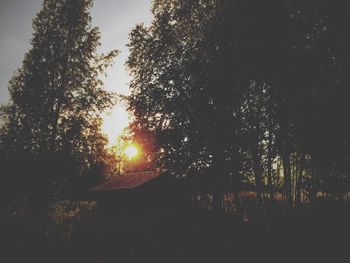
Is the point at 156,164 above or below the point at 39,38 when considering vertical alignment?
below

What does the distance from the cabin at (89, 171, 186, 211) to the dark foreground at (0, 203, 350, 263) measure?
325 inches

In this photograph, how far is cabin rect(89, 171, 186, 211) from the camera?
2686 centimetres

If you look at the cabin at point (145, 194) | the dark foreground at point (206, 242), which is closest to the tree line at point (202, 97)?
the dark foreground at point (206, 242)

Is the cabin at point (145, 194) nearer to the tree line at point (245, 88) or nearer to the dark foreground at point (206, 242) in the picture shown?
the dark foreground at point (206, 242)

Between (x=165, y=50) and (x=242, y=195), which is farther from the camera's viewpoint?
(x=242, y=195)

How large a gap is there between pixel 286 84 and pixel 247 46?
2.41 meters

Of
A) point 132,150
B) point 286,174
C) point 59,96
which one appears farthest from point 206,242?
point 132,150

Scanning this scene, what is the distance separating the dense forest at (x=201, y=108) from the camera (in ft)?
40.7

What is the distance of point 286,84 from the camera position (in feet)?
41.6

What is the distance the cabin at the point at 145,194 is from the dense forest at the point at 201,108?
658 cm

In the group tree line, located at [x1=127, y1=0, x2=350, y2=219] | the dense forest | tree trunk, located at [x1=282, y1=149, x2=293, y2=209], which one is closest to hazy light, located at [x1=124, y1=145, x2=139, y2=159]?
the dense forest

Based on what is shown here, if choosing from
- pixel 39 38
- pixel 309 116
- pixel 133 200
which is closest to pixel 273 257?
pixel 309 116

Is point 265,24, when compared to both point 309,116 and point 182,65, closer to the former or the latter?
point 309,116

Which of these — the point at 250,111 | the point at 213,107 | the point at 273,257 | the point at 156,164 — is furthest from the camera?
the point at 156,164
